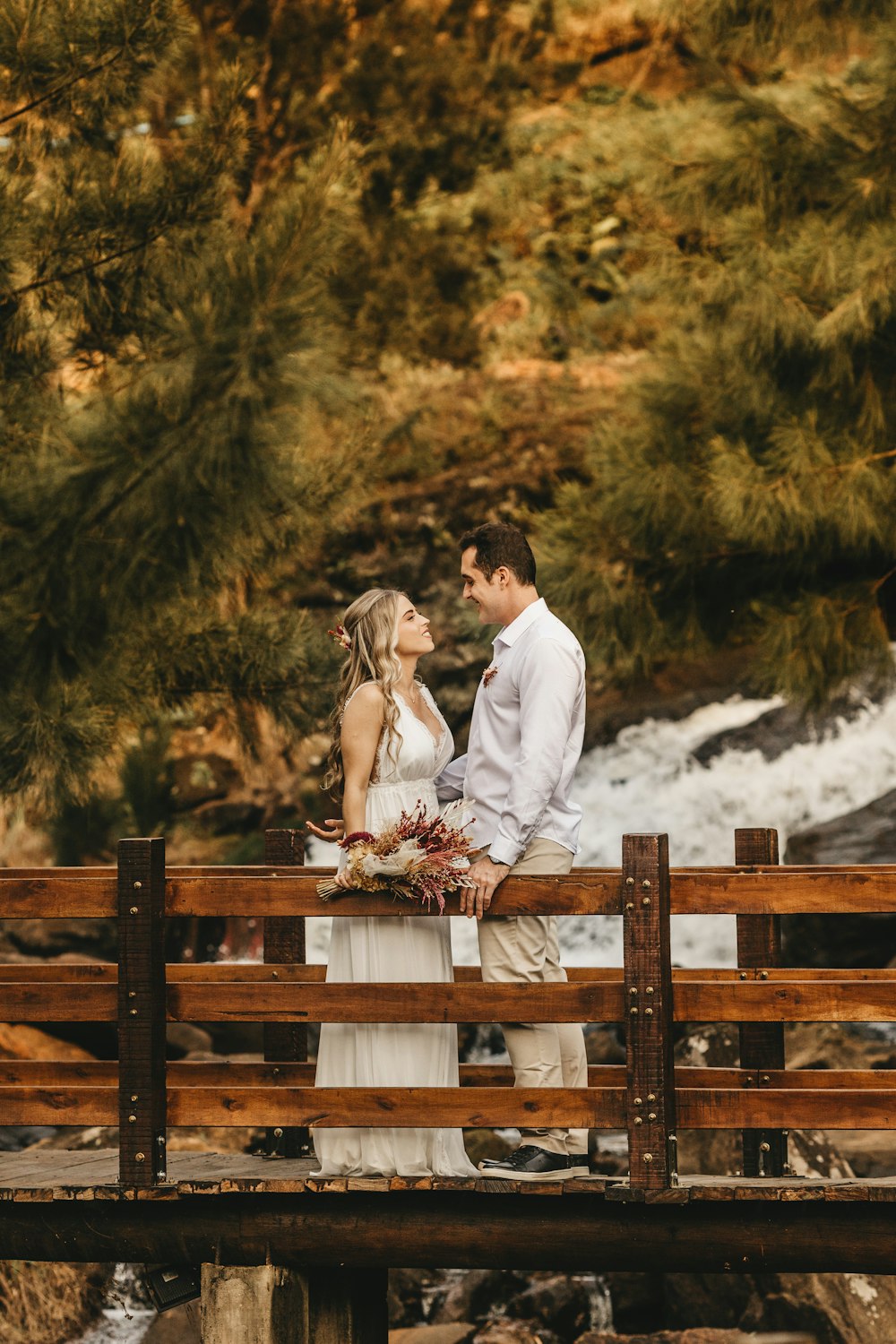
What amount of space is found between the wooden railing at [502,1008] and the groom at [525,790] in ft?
0.42

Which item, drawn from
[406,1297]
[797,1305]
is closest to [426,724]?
[797,1305]

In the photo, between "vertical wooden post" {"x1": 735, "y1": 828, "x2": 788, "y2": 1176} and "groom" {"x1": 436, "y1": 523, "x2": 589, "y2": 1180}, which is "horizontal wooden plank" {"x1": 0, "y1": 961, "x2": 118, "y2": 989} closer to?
"groom" {"x1": 436, "y1": 523, "x2": 589, "y2": 1180}

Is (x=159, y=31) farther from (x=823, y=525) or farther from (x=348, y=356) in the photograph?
(x=348, y=356)

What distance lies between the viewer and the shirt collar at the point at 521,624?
4957 millimetres

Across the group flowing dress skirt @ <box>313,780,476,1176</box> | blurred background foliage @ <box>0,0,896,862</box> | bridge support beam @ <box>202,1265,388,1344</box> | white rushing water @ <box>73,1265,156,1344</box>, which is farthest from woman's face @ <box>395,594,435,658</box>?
white rushing water @ <box>73,1265,156,1344</box>

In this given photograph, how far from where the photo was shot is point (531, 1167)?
480 cm

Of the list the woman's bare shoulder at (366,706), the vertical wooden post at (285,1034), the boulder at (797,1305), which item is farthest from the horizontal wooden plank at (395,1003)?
the boulder at (797,1305)

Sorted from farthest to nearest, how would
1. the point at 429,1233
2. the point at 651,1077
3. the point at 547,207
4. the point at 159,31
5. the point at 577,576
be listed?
the point at 547,207 → the point at 577,576 → the point at 159,31 → the point at 429,1233 → the point at 651,1077

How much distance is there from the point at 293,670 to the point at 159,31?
10.8 ft

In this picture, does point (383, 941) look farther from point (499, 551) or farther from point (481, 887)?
point (499, 551)

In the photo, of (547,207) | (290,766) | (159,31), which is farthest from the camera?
(547,207)

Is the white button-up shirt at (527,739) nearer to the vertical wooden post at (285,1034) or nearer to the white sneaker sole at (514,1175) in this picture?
the white sneaker sole at (514,1175)

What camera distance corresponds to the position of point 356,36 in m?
18.6

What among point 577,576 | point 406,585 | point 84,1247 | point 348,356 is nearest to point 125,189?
point 577,576
